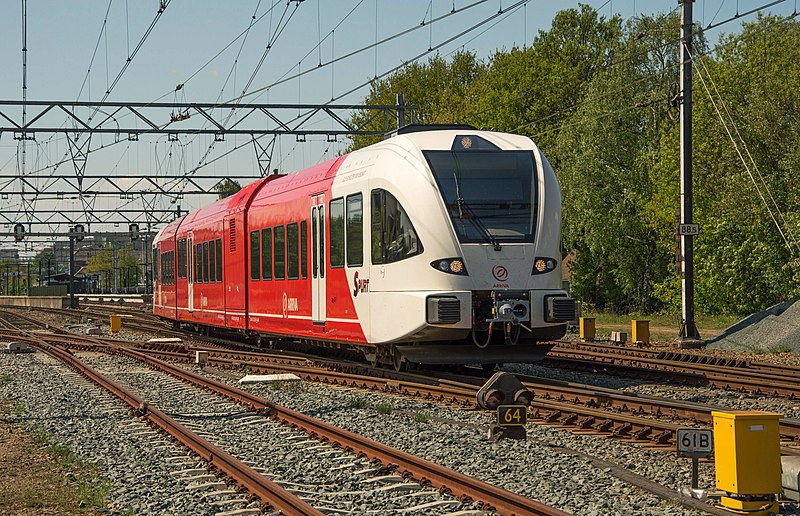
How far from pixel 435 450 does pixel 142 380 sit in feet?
29.6

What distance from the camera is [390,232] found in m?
15.2

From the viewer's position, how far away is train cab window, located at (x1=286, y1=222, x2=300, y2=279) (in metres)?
19.4

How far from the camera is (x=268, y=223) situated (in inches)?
838

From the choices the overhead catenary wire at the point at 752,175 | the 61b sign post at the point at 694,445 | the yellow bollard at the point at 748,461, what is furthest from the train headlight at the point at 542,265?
the overhead catenary wire at the point at 752,175

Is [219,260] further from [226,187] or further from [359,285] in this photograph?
[226,187]

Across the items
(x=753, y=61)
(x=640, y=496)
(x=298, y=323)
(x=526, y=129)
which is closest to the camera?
(x=640, y=496)

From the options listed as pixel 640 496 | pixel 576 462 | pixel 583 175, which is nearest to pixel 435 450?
pixel 576 462

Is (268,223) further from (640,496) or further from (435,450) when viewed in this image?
(640,496)

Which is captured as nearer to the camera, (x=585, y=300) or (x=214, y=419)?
(x=214, y=419)

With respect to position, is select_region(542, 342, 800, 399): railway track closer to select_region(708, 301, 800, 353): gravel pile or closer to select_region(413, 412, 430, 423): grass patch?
select_region(708, 301, 800, 353): gravel pile

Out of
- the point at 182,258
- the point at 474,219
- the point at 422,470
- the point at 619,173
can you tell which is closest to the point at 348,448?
the point at 422,470

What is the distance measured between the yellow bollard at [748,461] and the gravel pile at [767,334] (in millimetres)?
15762

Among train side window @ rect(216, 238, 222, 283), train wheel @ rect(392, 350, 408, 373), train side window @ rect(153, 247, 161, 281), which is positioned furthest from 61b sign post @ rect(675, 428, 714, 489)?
train side window @ rect(153, 247, 161, 281)

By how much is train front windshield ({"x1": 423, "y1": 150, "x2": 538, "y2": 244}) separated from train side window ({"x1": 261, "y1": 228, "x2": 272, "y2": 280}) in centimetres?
705
